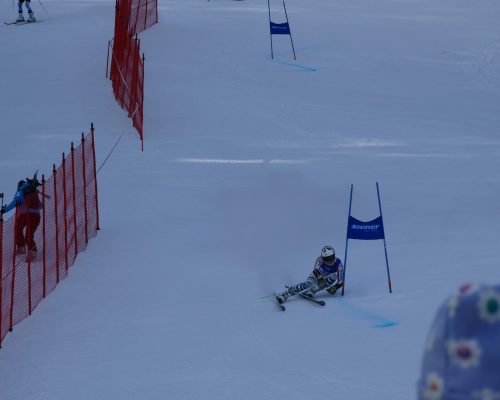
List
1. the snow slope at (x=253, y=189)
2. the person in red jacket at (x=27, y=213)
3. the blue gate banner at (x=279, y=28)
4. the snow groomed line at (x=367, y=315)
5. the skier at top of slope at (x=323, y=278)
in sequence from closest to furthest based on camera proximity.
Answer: the snow slope at (x=253, y=189), the snow groomed line at (x=367, y=315), the skier at top of slope at (x=323, y=278), the person in red jacket at (x=27, y=213), the blue gate banner at (x=279, y=28)

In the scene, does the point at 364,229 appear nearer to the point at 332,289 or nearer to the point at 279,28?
the point at 332,289

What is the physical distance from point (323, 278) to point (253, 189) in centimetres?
437

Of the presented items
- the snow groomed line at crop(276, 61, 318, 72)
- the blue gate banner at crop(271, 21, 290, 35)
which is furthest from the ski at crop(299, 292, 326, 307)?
the snow groomed line at crop(276, 61, 318, 72)

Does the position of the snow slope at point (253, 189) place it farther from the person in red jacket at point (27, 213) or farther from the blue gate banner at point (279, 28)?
the blue gate banner at point (279, 28)

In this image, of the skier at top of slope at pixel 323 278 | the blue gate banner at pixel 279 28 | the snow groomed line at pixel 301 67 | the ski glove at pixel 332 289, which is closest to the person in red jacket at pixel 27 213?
the skier at top of slope at pixel 323 278

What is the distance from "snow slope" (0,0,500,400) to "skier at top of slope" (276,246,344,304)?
0.16 m

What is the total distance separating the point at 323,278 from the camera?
907cm

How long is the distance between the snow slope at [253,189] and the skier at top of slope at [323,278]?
16 centimetres

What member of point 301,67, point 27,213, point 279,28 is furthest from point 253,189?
point 301,67

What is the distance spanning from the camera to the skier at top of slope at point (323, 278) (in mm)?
9031

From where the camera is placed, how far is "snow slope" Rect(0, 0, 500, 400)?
25.3ft

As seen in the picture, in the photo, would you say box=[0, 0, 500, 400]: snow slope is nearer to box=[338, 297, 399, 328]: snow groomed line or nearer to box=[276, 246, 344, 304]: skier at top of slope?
box=[338, 297, 399, 328]: snow groomed line

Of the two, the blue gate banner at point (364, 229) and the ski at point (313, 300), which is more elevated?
the blue gate banner at point (364, 229)

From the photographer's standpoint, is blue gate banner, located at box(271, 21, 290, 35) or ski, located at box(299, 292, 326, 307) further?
blue gate banner, located at box(271, 21, 290, 35)
